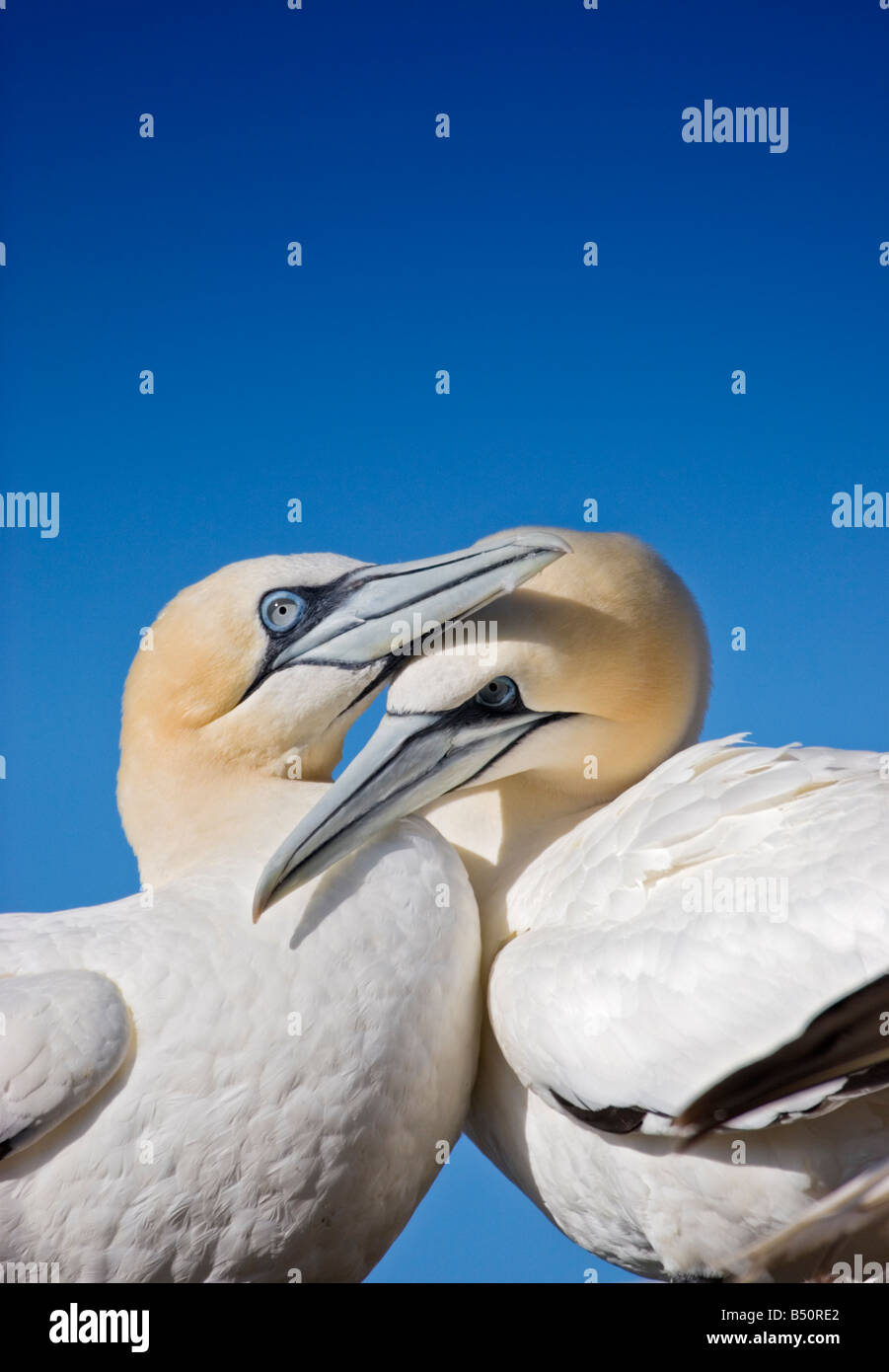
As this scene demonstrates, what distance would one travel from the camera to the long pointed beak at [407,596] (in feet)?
11.1

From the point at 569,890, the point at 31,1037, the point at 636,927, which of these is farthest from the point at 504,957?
the point at 31,1037

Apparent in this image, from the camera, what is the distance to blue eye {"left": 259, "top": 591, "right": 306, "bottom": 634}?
3598mm

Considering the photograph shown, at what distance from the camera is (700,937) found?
272 cm

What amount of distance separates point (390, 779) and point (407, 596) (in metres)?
0.47

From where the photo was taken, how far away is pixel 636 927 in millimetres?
2855

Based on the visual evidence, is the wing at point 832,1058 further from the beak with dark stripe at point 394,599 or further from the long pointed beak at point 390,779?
the beak with dark stripe at point 394,599

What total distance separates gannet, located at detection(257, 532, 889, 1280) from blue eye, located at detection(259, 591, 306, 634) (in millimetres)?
340

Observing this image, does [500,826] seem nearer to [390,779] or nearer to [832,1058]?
[390,779]

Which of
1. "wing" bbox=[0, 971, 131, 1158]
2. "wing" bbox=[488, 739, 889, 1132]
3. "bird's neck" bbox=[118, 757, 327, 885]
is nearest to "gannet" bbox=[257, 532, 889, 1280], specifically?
"wing" bbox=[488, 739, 889, 1132]

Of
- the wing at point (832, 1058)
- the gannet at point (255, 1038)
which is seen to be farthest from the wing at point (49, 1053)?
the wing at point (832, 1058)

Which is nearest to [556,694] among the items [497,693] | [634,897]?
[497,693]

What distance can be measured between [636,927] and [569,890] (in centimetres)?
34

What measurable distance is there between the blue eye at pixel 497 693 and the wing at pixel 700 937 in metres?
0.47
